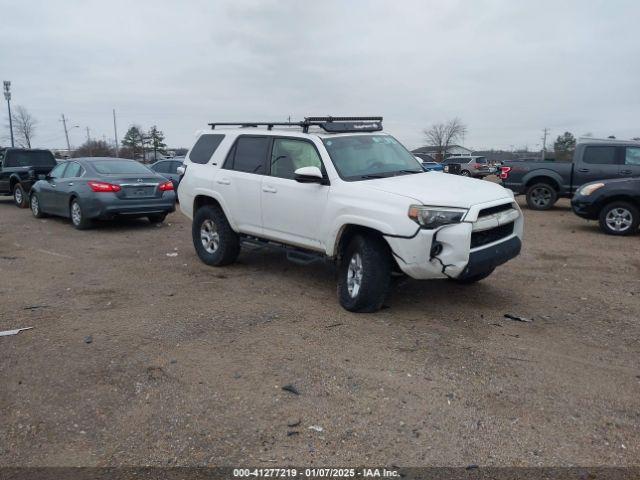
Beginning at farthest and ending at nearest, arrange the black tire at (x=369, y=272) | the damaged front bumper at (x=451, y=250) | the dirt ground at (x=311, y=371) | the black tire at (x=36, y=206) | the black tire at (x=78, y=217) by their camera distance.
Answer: the black tire at (x=36, y=206) < the black tire at (x=78, y=217) < the black tire at (x=369, y=272) < the damaged front bumper at (x=451, y=250) < the dirt ground at (x=311, y=371)

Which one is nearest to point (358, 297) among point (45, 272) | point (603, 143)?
point (45, 272)

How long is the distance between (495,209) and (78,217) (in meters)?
8.70

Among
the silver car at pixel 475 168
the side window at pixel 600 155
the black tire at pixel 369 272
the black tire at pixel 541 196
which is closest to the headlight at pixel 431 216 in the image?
the black tire at pixel 369 272

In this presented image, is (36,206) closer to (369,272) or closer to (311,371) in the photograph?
(369,272)

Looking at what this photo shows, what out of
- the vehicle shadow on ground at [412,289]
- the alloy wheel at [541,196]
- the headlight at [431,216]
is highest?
the headlight at [431,216]

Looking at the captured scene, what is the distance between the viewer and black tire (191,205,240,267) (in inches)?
287

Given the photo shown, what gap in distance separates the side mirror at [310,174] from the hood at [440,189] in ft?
1.56

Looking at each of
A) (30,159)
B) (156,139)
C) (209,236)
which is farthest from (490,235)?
(156,139)

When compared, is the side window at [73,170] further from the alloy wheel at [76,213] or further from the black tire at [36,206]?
the black tire at [36,206]

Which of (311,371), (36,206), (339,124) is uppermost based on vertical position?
(339,124)

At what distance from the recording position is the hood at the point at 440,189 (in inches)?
194

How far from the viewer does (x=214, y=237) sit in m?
7.55

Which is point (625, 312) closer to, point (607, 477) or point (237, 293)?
point (607, 477)

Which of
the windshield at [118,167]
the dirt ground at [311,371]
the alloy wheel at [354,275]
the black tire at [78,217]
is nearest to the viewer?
the dirt ground at [311,371]
